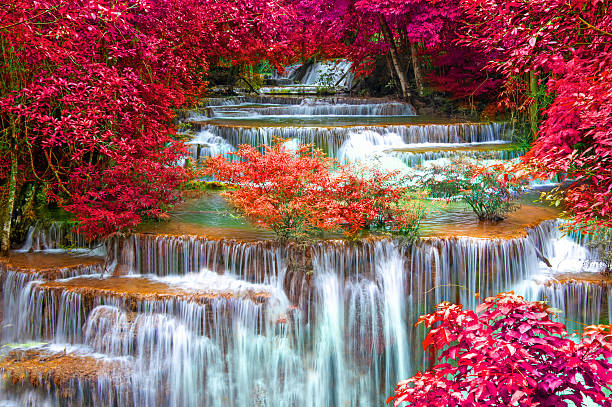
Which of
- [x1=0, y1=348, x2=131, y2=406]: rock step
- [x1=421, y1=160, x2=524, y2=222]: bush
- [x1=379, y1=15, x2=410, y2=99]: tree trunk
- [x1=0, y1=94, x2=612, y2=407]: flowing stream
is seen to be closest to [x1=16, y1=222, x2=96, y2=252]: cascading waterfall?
[x1=0, y1=94, x2=612, y2=407]: flowing stream

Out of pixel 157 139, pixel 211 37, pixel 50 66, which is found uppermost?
pixel 211 37

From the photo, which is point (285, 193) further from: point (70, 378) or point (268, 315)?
point (70, 378)

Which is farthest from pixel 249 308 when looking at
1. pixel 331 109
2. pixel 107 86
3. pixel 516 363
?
pixel 331 109

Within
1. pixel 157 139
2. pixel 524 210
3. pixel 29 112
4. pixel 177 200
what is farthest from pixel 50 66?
pixel 524 210

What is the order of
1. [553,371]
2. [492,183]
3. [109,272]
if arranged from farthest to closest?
[492,183] → [109,272] → [553,371]

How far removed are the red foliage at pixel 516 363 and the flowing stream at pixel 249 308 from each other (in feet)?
12.5

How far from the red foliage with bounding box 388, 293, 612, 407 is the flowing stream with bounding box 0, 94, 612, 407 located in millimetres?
3816

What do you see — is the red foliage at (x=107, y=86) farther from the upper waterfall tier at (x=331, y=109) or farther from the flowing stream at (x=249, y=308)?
the upper waterfall tier at (x=331, y=109)

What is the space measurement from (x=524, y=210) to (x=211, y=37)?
20.7 ft

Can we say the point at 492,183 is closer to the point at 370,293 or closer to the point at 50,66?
the point at 370,293

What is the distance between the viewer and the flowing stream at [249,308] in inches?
259

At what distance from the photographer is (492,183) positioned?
834 cm

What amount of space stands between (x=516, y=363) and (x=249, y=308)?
14.2ft

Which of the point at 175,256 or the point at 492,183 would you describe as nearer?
the point at 175,256
